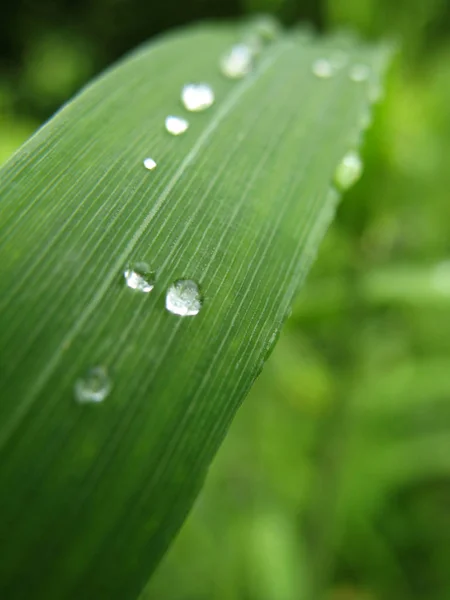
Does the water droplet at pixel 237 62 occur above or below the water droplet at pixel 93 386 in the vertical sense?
above

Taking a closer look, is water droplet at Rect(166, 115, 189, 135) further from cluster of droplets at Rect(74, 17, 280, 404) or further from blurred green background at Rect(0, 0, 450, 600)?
blurred green background at Rect(0, 0, 450, 600)

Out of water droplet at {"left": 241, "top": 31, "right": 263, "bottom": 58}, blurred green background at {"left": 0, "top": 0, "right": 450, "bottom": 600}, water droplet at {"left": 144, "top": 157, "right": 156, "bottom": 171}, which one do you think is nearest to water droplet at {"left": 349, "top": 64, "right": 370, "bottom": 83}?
water droplet at {"left": 241, "top": 31, "right": 263, "bottom": 58}

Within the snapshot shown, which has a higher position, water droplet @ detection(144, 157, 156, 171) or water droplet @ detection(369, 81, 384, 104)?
water droplet @ detection(369, 81, 384, 104)

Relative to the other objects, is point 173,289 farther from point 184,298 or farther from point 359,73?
point 359,73

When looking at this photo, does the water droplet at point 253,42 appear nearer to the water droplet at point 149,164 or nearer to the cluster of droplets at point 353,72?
the cluster of droplets at point 353,72

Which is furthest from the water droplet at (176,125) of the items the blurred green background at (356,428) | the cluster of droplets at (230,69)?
the blurred green background at (356,428)

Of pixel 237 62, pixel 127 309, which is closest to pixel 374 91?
pixel 237 62
